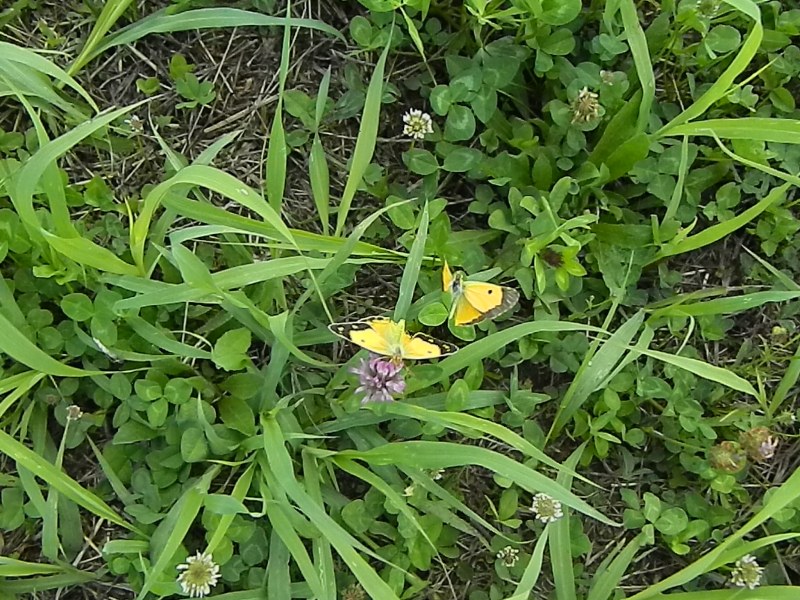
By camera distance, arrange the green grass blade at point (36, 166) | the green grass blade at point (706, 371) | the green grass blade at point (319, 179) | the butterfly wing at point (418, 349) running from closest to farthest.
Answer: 1. the green grass blade at point (36, 166)
2. the butterfly wing at point (418, 349)
3. the green grass blade at point (706, 371)
4. the green grass blade at point (319, 179)

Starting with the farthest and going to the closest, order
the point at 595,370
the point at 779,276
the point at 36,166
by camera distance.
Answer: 1. the point at 779,276
2. the point at 595,370
3. the point at 36,166

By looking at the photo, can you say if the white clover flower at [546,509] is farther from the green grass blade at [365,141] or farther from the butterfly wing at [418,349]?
the green grass blade at [365,141]

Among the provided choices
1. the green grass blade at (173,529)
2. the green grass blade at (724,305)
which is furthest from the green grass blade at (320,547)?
the green grass blade at (724,305)

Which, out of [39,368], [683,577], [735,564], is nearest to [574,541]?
[683,577]

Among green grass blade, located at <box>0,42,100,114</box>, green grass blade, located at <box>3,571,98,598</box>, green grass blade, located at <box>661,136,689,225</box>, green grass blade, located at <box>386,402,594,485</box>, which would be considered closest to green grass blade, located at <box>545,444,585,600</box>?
green grass blade, located at <box>386,402,594,485</box>

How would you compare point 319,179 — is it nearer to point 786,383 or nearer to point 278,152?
point 278,152

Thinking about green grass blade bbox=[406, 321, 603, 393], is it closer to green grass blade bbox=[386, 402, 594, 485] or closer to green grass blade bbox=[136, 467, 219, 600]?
green grass blade bbox=[386, 402, 594, 485]

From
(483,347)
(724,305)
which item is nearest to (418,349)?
(483,347)
